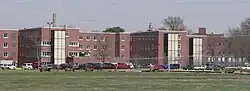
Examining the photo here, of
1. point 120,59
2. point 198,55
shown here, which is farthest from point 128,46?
point 198,55

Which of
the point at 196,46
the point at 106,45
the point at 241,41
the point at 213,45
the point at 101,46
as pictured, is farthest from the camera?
the point at 213,45

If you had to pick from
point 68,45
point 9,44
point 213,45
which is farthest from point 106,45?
point 213,45

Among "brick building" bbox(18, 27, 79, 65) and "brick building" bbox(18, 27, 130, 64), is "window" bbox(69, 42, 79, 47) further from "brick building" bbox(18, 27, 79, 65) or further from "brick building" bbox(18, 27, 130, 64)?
"brick building" bbox(18, 27, 79, 65)

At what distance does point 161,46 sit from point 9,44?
37162 mm

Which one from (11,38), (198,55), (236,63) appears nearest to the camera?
(236,63)

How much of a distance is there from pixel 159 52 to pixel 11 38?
36344 mm

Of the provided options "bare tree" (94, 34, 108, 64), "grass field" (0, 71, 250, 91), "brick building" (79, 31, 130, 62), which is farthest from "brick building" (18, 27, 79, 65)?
"grass field" (0, 71, 250, 91)

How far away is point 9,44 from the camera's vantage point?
148 meters

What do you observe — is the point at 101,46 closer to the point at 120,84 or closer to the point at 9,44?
the point at 9,44

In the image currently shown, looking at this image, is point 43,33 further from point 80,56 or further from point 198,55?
point 198,55

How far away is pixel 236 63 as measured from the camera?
454 ft

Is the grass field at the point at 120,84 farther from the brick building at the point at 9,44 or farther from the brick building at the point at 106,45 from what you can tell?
the brick building at the point at 106,45

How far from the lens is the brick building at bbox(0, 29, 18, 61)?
14525 cm

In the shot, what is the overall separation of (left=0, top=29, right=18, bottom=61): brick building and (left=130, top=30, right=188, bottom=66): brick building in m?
29.3
